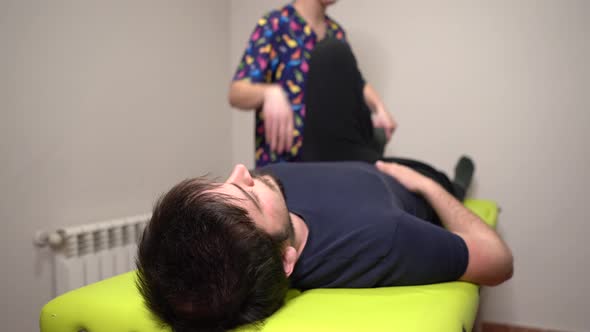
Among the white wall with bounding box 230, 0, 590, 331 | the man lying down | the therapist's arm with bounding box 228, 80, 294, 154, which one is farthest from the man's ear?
the white wall with bounding box 230, 0, 590, 331

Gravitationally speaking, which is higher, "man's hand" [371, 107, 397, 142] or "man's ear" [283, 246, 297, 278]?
"man's hand" [371, 107, 397, 142]

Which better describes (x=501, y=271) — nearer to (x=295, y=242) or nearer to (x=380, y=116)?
(x=295, y=242)

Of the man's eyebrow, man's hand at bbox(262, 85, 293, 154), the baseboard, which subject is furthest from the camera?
the baseboard

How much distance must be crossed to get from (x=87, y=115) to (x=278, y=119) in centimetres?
74

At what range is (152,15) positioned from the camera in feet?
5.82

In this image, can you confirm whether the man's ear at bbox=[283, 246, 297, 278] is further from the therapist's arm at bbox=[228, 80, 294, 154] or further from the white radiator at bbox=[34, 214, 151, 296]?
the white radiator at bbox=[34, 214, 151, 296]

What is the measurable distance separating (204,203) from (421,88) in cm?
155

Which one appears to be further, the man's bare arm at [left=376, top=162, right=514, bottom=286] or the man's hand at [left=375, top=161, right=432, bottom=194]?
the man's hand at [left=375, top=161, right=432, bottom=194]

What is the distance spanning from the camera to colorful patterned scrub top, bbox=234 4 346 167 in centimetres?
140

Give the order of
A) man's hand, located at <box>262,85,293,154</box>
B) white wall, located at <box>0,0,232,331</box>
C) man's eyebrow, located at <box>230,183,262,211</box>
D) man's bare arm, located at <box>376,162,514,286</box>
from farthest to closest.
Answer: white wall, located at <box>0,0,232,331</box>, man's hand, located at <box>262,85,293,154</box>, man's bare arm, located at <box>376,162,514,286</box>, man's eyebrow, located at <box>230,183,262,211</box>

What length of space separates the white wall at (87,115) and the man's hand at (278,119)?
0.70m

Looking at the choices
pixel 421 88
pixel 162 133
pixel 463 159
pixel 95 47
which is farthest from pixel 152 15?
pixel 463 159

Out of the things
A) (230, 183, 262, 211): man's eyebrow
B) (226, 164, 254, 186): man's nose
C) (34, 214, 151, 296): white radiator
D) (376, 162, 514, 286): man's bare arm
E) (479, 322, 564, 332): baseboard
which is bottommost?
(479, 322, 564, 332): baseboard

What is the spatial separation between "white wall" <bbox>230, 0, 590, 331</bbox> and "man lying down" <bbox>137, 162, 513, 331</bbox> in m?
0.89
